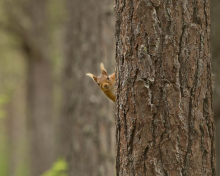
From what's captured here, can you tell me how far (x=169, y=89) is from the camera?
2184mm

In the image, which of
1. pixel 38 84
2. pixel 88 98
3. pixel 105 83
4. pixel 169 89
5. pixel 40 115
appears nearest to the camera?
pixel 169 89

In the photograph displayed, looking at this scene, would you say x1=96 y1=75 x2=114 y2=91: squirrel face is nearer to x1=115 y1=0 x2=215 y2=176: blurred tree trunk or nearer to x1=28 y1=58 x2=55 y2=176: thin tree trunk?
x1=115 y1=0 x2=215 y2=176: blurred tree trunk

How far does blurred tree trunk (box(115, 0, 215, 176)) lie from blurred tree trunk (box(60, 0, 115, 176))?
3.79m

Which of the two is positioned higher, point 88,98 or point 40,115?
point 88,98

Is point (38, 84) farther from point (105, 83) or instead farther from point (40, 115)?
point (105, 83)

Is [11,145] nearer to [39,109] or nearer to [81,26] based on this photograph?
[39,109]

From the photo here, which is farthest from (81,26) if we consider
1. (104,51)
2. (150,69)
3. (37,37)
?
(150,69)

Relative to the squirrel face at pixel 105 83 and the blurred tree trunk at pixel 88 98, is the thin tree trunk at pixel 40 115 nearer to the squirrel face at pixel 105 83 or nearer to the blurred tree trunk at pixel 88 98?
the blurred tree trunk at pixel 88 98

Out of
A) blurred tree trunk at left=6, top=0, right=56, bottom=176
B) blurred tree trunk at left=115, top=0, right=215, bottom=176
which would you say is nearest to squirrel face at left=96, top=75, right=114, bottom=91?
blurred tree trunk at left=115, top=0, right=215, bottom=176

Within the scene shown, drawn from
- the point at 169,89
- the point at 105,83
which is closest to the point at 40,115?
the point at 105,83

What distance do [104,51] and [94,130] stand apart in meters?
1.35

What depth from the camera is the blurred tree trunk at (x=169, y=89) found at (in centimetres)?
218

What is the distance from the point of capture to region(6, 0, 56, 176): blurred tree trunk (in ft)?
35.0

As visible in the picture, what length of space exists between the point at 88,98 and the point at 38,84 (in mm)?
4831
